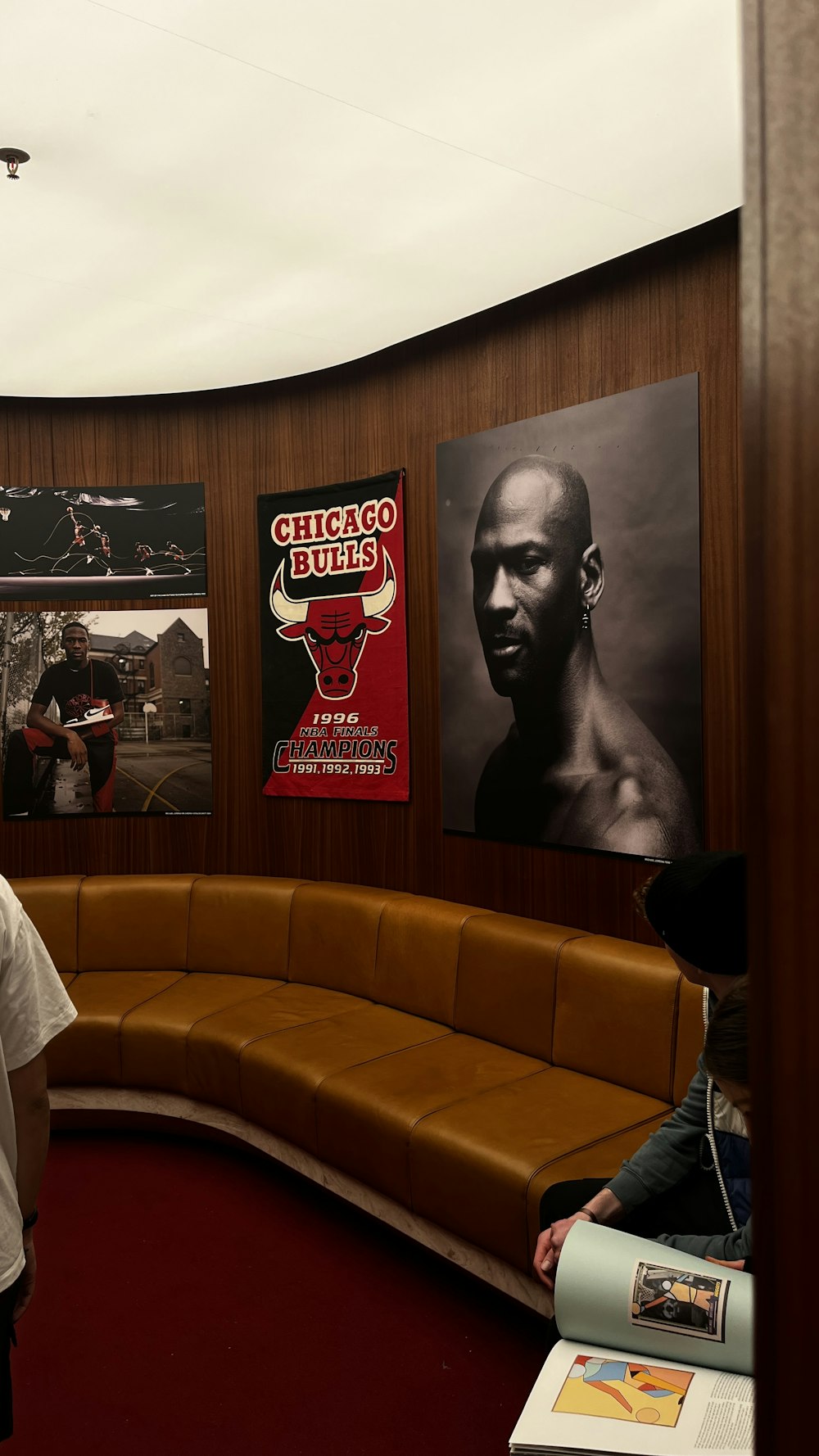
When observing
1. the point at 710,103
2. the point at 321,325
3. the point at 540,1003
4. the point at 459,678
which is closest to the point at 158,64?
the point at 710,103

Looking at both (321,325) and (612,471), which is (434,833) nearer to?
(612,471)

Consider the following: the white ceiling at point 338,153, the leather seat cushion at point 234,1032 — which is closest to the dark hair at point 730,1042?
the white ceiling at point 338,153

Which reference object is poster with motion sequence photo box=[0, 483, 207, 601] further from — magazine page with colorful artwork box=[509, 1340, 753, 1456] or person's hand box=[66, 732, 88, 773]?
magazine page with colorful artwork box=[509, 1340, 753, 1456]

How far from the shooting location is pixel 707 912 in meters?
1.71

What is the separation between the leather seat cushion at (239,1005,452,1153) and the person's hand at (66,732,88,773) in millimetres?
1890

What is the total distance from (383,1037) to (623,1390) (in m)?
2.30

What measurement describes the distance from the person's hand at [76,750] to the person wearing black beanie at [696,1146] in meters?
3.49

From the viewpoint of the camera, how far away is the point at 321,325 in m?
3.86

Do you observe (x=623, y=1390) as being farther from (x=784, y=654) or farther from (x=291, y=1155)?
(x=291, y=1155)

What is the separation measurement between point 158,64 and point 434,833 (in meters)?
2.80

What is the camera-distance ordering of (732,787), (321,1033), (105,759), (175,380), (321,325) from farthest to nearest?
(105,759) < (175,380) < (321,325) < (321,1033) < (732,787)

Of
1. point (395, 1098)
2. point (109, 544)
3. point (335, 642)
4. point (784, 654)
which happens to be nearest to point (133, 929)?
point (335, 642)

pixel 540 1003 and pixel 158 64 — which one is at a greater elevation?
pixel 158 64

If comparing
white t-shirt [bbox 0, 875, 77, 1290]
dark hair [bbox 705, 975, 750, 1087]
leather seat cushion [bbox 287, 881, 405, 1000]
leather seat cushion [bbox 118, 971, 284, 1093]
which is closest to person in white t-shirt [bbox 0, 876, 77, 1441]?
white t-shirt [bbox 0, 875, 77, 1290]
